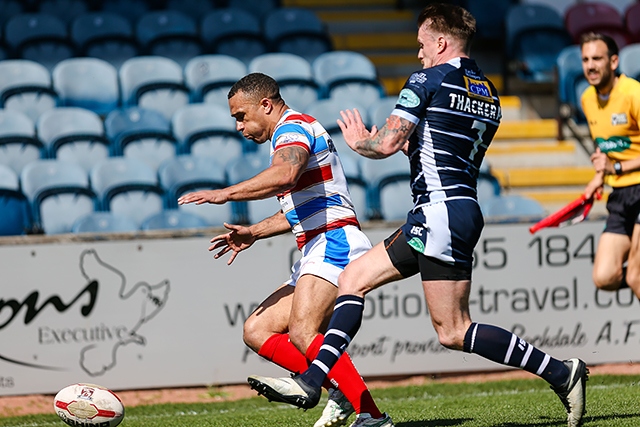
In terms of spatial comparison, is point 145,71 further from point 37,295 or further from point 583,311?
point 583,311

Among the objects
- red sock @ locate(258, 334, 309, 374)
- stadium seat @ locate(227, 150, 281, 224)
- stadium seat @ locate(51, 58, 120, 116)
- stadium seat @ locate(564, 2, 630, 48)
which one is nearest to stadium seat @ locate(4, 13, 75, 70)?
stadium seat @ locate(51, 58, 120, 116)

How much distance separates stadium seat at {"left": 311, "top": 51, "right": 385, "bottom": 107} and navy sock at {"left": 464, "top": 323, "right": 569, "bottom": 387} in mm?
7638

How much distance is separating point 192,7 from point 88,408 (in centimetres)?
963

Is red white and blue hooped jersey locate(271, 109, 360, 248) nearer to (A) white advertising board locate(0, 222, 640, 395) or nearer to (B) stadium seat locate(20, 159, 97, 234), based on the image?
(A) white advertising board locate(0, 222, 640, 395)

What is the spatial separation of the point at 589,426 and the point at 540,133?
8103 mm

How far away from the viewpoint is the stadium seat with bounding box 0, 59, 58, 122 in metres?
11.6

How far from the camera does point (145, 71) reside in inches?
482

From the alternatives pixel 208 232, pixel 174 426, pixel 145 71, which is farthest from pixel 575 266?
pixel 145 71

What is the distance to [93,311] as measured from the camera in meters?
8.33

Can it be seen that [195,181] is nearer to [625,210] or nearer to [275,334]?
[625,210]

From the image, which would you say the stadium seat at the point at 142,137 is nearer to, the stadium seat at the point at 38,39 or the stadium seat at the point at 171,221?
the stadium seat at the point at 171,221

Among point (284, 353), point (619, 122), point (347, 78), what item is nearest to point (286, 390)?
point (284, 353)

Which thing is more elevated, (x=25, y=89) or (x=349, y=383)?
(x=25, y=89)

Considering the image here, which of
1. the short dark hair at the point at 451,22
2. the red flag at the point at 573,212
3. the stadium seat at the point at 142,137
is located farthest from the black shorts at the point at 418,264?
the stadium seat at the point at 142,137
